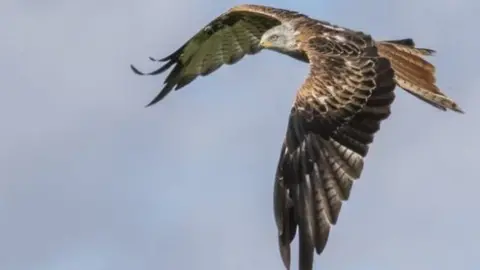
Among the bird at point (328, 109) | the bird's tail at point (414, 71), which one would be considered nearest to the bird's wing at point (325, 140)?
the bird at point (328, 109)

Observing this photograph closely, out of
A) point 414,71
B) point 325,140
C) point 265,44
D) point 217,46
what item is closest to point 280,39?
point 265,44

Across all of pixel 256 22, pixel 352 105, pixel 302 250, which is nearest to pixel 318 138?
pixel 352 105

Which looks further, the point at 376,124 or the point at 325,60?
the point at 325,60

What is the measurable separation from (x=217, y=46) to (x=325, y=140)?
539cm

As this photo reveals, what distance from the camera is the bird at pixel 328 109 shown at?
1717cm

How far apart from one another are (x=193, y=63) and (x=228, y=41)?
22.3 inches

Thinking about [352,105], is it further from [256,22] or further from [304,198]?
[256,22]

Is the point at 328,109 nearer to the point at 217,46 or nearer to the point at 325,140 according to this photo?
the point at 325,140

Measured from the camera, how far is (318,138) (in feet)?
59.5

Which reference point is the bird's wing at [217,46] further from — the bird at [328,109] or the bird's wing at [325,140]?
the bird's wing at [325,140]

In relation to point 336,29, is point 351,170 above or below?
below

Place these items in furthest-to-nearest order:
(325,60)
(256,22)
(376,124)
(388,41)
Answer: (256,22) < (388,41) < (325,60) < (376,124)

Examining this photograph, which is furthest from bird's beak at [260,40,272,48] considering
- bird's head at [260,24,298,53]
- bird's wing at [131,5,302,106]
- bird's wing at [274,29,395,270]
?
bird's wing at [274,29,395,270]

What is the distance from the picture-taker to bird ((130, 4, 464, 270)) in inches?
676
